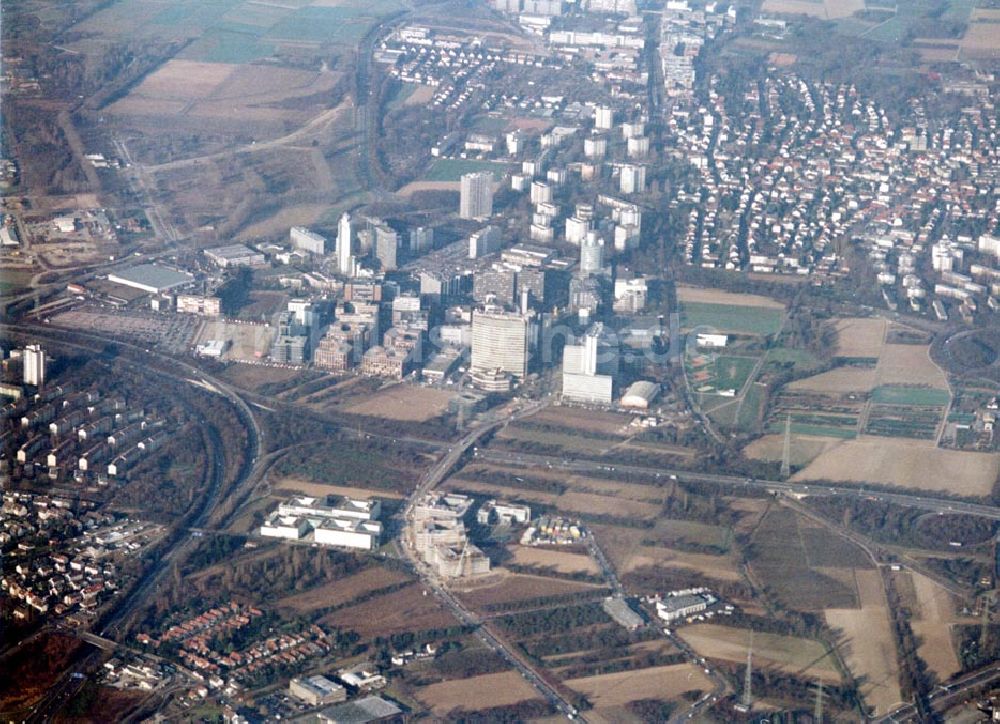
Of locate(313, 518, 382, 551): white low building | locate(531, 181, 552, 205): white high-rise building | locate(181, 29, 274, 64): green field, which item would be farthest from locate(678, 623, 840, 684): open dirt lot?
locate(181, 29, 274, 64): green field

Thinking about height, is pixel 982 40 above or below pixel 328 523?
above

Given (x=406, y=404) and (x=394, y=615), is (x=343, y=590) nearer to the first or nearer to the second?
(x=394, y=615)

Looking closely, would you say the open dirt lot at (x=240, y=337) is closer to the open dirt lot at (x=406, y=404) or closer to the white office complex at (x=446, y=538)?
the open dirt lot at (x=406, y=404)

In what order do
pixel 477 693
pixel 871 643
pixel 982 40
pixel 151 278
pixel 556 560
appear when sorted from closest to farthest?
pixel 477 693, pixel 871 643, pixel 556 560, pixel 151 278, pixel 982 40

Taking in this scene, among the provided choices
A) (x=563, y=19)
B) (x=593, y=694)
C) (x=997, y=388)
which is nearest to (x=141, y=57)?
(x=563, y=19)

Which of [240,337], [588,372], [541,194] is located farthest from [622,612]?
[541,194]

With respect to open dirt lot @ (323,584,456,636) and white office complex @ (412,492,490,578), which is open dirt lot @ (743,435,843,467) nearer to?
white office complex @ (412,492,490,578)

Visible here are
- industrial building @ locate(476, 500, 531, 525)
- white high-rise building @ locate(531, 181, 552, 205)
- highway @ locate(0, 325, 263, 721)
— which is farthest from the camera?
white high-rise building @ locate(531, 181, 552, 205)
